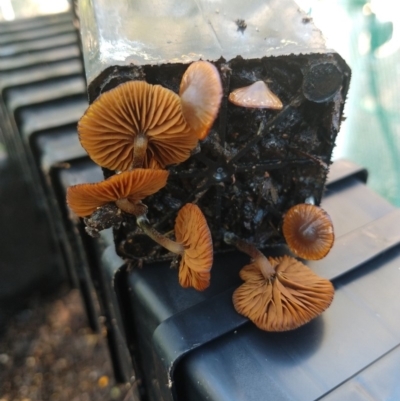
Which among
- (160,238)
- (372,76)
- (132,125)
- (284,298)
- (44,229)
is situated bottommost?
(44,229)

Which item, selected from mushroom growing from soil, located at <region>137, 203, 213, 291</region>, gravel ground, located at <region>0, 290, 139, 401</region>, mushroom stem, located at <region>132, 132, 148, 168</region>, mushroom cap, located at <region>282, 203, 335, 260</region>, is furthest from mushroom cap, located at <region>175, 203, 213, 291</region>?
gravel ground, located at <region>0, 290, 139, 401</region>

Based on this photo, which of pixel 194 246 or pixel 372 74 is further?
pixel 372 74

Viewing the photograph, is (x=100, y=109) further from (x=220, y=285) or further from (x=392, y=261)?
(x=392, y=261)

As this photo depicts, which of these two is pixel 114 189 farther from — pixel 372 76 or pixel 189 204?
pixel 372 76

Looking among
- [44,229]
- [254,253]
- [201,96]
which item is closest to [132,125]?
[201,96]

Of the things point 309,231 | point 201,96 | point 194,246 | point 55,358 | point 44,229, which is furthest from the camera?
point 44,229

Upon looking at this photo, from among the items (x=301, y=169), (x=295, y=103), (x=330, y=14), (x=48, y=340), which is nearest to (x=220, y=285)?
(x=301, y=169)
